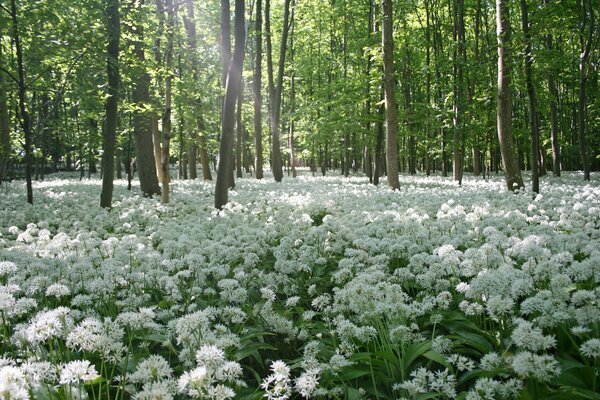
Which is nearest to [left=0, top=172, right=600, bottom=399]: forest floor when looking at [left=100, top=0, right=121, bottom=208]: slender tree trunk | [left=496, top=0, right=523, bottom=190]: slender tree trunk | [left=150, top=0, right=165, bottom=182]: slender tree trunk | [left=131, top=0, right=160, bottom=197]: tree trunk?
[left=100, top=0, right=121, bottom=208]: slender tree trunk

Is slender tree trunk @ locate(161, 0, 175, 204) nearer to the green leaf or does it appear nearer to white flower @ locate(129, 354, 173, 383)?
white flower @ locate(129, 354, 173, 383)

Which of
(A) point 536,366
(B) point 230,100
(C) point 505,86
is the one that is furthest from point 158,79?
(A) point 536,366

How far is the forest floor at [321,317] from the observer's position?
270 centimetres

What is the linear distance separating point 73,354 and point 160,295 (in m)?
1.59

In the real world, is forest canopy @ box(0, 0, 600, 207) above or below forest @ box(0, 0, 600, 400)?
above

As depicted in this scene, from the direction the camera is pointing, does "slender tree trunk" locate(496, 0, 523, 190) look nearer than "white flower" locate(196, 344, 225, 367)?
No

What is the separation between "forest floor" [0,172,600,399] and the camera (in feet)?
8.85

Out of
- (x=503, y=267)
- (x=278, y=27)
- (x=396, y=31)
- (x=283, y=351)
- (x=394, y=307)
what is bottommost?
(x=283, y=351)

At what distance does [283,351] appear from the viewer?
419 cm

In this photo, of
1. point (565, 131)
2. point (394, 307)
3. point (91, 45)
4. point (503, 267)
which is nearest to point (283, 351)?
point (394, 307)

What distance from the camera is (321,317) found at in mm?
4738

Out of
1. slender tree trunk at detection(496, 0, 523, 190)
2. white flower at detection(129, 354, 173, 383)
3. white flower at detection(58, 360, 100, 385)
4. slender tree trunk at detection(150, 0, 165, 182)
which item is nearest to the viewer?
white flower at detection(58, 360, 100, 385)

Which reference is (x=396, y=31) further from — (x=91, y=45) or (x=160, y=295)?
(x=160, y=295)

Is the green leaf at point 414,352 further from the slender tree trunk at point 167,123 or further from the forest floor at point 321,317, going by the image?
the slender tree trunk at point 167,123
